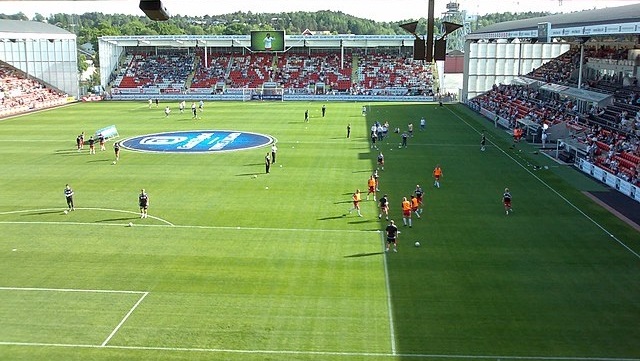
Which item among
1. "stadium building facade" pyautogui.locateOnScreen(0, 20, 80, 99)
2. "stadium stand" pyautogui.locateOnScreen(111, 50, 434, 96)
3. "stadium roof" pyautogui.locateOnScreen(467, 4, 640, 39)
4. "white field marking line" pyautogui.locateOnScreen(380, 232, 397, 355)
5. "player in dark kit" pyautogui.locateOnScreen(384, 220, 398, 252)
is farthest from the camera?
"stadium stand" pyautogui.locateOnScreen(111, 50, 434, 96)

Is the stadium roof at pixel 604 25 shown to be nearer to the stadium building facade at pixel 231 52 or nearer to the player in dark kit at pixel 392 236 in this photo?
the player in dark kit at pixel 392 236

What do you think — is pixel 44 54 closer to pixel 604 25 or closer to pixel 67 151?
pixel 67 151

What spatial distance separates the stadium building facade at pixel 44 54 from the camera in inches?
2879

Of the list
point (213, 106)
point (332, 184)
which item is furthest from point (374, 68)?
point (332, 184)

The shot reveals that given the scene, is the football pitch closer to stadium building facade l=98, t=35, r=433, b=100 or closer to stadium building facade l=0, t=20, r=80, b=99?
stadium building facade l=0, t=20, r=80, b=99

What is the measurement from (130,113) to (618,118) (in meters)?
45.8

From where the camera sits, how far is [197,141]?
45.5 meters

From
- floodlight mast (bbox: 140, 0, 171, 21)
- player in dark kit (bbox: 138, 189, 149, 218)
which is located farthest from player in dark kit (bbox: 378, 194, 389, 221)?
floodlight mast (bbox: 140, 0, 171, 21)

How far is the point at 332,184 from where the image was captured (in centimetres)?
3192

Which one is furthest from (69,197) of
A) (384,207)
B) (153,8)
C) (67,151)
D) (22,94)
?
(22,94)

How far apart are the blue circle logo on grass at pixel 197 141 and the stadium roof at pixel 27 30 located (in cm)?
3092

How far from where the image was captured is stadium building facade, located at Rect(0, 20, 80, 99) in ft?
240

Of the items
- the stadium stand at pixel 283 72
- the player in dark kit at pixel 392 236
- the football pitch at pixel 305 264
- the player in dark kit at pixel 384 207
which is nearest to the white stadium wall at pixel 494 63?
the stadium stand at pixel 283 72

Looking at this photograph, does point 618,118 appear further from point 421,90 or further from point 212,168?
point 421,90
